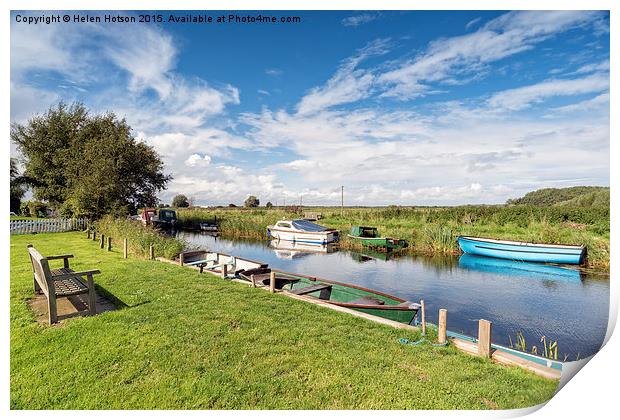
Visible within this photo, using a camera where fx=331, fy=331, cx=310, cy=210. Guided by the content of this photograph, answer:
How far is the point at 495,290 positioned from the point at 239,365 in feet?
35.5

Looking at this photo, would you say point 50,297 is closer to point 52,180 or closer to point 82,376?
point 82,376

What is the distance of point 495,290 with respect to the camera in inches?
467

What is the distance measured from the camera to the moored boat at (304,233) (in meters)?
23.6

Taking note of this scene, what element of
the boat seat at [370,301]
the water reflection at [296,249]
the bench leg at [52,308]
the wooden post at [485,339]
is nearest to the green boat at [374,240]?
the water reflection at [296,249]

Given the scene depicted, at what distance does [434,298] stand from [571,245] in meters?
9.70

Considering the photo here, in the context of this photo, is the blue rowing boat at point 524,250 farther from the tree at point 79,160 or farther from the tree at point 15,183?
the tree at point 15,183

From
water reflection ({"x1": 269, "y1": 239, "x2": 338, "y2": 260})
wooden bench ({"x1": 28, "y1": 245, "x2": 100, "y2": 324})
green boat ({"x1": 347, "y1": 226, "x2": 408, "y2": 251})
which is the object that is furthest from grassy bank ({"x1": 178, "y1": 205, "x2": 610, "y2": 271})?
wooden bench ({"x1": 28, "y1": 245, "x2": 100, "y2": 324})

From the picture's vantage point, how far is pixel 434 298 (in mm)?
10758

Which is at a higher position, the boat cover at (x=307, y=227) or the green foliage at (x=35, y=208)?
the green foliage at (x=35, y=208)

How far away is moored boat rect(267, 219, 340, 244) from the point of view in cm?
2361

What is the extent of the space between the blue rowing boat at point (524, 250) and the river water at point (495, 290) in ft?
1.30

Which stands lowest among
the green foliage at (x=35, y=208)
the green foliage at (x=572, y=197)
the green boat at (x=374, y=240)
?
the green boat at (x=374, y=240)

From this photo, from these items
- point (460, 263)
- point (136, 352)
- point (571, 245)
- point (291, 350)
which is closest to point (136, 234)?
point (136, 352)

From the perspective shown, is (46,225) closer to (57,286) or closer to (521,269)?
(57,286)
